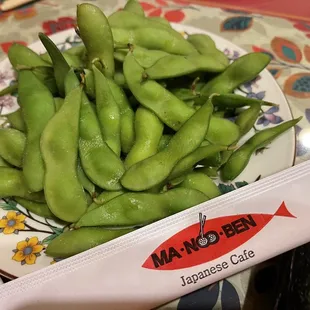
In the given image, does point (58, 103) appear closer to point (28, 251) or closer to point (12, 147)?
point (12, 147)

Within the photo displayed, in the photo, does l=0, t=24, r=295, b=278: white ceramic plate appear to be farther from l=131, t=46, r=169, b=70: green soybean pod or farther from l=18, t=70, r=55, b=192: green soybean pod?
l=131, t=46, r=169, b=70: green soybean pod

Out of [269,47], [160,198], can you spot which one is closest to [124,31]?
[160,198]

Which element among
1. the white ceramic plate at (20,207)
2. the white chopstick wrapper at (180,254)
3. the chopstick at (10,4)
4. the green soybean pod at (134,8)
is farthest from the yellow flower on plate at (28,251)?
the chopstick at (10,4)

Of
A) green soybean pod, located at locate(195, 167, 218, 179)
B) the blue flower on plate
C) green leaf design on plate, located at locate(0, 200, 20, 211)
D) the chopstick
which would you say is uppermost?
the chopstick

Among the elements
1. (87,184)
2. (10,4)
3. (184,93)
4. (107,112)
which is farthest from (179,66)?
(10,4)

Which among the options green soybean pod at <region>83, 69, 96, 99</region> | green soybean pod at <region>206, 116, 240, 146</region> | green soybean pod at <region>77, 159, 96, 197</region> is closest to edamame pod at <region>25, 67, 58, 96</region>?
green soybean pod at <region>83, 69, 96, 99</region>
